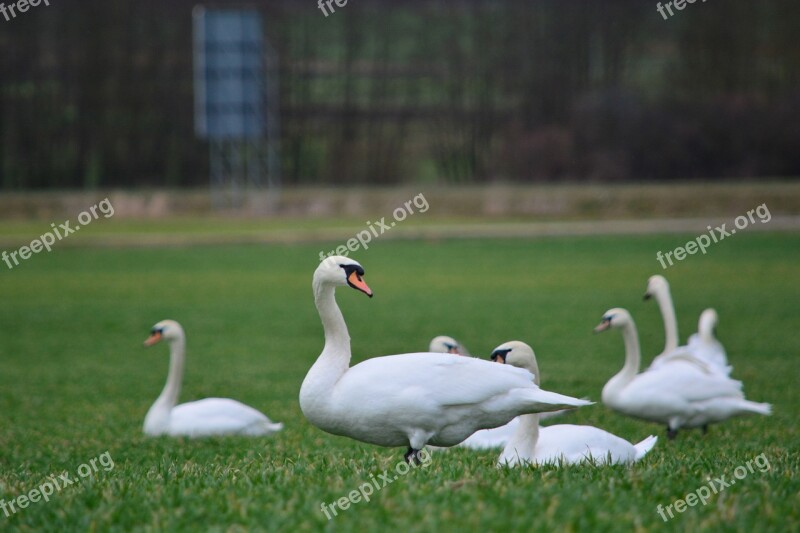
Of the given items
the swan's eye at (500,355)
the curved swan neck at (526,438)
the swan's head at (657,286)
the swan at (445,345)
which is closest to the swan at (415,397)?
the curved swan neck at (526,438)

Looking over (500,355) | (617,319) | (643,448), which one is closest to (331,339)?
(500,355)

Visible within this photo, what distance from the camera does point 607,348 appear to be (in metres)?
15.1

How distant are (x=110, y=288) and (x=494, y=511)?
70.5 ft

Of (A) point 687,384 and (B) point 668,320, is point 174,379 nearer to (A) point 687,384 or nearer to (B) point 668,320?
(A) point 687,384

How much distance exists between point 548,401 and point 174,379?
436 centimetres

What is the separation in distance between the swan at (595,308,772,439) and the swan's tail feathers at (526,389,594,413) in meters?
2.65

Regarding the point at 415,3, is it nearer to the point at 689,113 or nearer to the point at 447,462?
the point at 689,113

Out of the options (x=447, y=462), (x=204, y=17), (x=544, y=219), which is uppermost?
(x=204, y=17)

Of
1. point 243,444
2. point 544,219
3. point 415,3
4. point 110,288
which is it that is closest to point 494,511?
point 243,444

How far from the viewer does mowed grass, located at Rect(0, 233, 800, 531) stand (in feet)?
15.4

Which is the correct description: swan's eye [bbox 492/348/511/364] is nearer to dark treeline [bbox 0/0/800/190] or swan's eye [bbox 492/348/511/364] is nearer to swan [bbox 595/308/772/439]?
swan [bbox 595/308/772/439]

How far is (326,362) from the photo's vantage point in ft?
19.5

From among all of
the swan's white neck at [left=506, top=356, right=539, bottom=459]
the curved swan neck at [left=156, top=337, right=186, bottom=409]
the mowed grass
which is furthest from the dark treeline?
the swan's white neck at [left=506, top=356, right=539, bottom=459]

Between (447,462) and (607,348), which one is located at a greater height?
(447,462)
